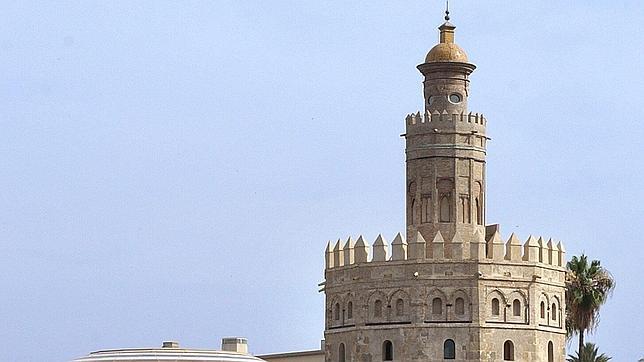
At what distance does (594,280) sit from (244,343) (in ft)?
53.3

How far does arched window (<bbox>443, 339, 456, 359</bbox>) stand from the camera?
86250mm

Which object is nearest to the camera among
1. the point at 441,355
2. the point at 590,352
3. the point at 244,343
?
the point at 441,355

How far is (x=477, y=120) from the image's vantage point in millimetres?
89500

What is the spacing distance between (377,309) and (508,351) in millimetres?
5336

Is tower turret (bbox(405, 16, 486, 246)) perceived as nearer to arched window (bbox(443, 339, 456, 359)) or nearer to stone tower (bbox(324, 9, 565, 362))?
stone tower (bbox(324, 9, 565, 362))

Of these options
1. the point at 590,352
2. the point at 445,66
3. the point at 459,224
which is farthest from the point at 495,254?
the point at 590,352

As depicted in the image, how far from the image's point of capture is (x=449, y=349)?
283ft

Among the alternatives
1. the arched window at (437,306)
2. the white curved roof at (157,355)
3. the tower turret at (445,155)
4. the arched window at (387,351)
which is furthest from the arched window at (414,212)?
the white curved roof at (157,355)

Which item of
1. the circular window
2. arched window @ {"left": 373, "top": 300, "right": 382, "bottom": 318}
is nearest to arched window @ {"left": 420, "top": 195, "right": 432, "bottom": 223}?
arched window @ {"left": 373, "top": 300, "right": 382, "bottom": 318}

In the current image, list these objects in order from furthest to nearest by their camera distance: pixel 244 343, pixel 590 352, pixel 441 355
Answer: pixel 590 352 → pixel 244 343 → pixel 441 355

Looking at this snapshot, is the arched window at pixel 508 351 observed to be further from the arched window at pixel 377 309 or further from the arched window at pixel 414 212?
the arched window at pixel 414 212

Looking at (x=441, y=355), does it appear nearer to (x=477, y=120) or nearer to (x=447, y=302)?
(x=447, y=302)

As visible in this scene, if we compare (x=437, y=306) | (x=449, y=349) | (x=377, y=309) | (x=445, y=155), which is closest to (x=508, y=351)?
(x=449, y=349)

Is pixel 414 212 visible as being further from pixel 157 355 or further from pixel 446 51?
pixel 157 355
